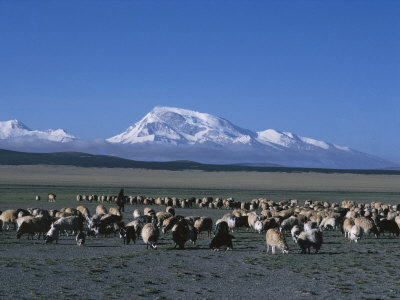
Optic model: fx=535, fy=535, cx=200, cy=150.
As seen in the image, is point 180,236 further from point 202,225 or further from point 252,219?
point 252,219

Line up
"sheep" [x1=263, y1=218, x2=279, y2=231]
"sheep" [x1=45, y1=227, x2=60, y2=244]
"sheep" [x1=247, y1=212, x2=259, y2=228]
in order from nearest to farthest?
"sheep" [x1=45, y1=227, x2=60, y2=244]
"sheep" [x1=263, y1=218, x2=279, y2=231]
"sheep" [x1=247, y1=212, x2=259, y2=228]

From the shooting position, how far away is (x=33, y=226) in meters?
25.5

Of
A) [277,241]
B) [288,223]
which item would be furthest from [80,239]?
[288,223]

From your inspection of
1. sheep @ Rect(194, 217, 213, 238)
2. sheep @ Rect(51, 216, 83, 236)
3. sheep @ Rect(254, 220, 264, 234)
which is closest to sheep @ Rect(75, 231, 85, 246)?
sheep @ Rect(51, 216, 83, 236)

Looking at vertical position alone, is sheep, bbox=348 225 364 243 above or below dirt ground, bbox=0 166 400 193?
below

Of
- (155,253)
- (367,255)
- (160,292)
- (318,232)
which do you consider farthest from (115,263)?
(367,255)

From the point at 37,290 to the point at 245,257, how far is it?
8.95m

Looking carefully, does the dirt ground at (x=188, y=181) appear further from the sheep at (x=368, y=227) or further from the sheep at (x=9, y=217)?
the sheep at (x=368, y=227)

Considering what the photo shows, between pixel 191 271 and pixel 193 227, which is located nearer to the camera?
pixel 191 271

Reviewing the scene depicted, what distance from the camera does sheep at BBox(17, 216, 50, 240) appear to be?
2527 centimetres

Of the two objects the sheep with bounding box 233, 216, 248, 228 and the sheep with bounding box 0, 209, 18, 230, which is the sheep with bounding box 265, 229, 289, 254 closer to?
the sheep with bounding box 233, 216, 248, 228

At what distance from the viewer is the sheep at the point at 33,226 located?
2527cm

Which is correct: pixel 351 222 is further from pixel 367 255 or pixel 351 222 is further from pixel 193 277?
pixel 193 277

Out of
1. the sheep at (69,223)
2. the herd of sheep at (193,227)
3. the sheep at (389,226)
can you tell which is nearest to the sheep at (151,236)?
the herd of sheep at (193,227)
